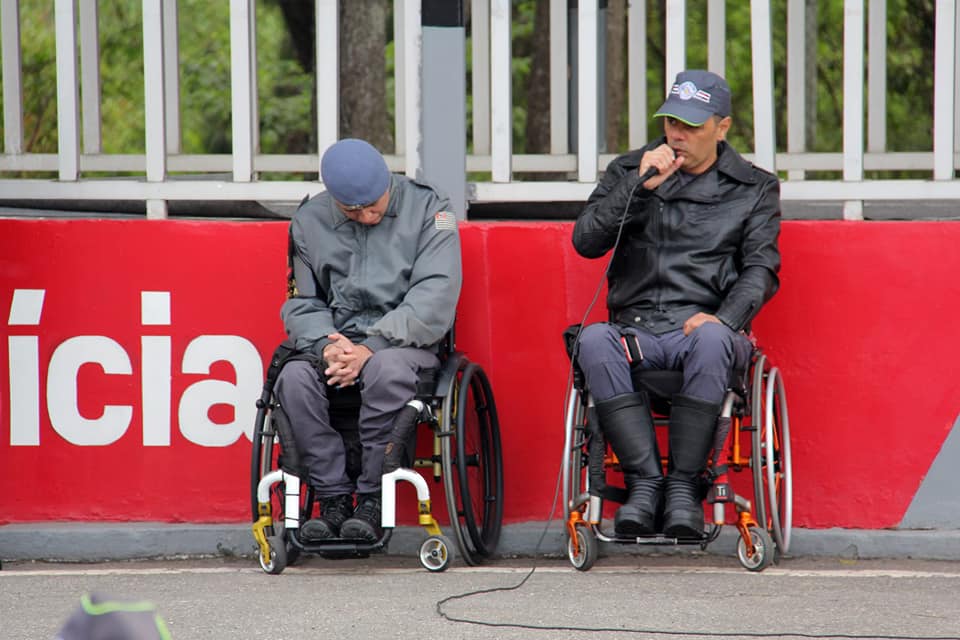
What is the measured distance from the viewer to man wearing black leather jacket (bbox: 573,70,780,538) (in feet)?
15.8

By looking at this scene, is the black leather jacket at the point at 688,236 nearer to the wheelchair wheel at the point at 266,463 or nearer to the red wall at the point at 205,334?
the red wall at the point at 205,334

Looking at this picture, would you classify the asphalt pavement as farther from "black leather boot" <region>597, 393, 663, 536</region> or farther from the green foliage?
the green foliage

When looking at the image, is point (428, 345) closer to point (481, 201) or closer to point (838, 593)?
point (481, 201)

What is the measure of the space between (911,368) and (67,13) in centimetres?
336

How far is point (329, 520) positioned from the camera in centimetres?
495

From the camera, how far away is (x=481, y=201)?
5.81 m

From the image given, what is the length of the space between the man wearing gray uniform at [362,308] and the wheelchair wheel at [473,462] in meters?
0.17

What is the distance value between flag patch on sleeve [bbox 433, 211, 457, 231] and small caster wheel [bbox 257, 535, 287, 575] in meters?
1.19

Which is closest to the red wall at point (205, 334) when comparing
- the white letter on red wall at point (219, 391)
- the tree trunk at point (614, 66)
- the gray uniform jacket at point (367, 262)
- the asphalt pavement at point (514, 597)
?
the white letter on red wall at point (219, 391)

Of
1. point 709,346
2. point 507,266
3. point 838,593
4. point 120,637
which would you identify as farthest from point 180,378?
point 120,637

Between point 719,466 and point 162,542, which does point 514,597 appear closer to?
point 719,466

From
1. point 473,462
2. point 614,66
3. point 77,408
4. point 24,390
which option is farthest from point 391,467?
point 614,66

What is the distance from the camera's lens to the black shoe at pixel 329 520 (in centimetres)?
489

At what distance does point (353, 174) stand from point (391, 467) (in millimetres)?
983
